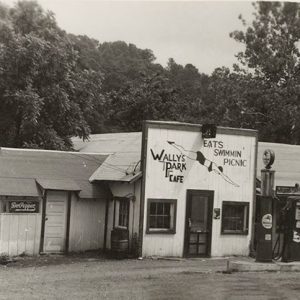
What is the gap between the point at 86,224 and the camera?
19703 mm

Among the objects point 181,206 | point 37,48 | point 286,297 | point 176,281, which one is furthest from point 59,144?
point 286,297

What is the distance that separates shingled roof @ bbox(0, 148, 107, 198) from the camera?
18.2m

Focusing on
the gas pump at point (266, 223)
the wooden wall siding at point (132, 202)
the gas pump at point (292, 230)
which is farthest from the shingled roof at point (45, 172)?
the gas pump at point (292, 230)

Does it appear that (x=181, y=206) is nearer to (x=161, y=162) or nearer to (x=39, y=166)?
(x=161, y=162)

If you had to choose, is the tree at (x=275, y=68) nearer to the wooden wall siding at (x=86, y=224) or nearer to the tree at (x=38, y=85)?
the tree at (x=38, y=85)

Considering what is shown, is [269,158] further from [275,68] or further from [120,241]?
[275,68]

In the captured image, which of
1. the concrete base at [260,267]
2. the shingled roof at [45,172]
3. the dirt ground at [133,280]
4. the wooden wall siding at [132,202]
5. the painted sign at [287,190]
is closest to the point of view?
the dirt ground at [133,280]

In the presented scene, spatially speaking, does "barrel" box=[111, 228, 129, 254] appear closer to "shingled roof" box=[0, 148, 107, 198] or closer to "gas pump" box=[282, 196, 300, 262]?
"shingled roof" box=[0, 148, 107, 198]

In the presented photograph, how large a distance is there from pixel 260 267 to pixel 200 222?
11.9 feet

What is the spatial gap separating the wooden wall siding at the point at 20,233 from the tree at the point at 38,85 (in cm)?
901

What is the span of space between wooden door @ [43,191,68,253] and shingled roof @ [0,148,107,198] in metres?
0.50

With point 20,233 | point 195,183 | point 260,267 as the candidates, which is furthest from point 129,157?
point 260,267

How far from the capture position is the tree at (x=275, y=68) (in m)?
35.8

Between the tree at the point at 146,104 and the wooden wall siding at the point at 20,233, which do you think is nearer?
the wooden wall siding at the point at 20,233
